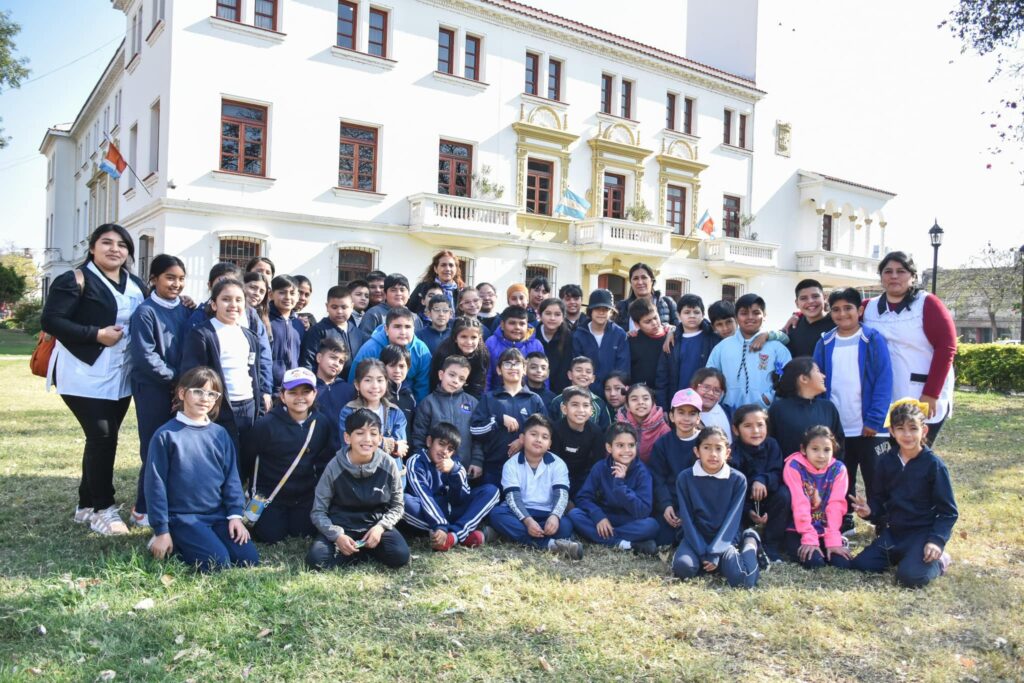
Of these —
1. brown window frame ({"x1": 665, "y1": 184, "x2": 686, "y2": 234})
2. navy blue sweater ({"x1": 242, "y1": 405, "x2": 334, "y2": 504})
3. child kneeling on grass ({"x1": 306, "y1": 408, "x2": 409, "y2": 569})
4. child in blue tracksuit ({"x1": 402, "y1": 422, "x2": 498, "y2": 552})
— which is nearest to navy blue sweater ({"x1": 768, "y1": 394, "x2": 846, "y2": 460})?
child in blue tracksuit ({"x1": 402, "y1": 422, "x2": 498, "y2": 552})

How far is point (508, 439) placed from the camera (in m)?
5.68

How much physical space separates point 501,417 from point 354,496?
147 centimetres

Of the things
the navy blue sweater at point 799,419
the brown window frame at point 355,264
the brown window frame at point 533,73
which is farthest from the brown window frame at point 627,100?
the navy blue sweater at point 799,419

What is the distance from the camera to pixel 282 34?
1720 cm

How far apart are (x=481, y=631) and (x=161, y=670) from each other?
1438 millimetres

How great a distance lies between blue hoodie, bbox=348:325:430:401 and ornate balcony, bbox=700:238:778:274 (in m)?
21.7

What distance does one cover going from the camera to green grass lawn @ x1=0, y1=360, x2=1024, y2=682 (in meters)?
3.24

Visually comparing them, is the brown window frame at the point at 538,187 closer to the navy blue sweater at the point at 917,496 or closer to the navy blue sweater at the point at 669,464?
the navy blue sweater at the point at 669,464

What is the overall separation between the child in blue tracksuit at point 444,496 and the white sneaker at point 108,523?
1915mm

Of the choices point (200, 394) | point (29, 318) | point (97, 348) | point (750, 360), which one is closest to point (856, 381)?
point (750, 360)

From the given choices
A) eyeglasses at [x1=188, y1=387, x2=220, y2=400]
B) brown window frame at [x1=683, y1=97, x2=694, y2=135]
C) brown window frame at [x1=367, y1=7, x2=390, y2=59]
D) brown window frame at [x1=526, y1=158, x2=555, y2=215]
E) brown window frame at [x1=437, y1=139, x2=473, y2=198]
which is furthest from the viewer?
brown window frame at [x1=683, y1=97, x2=694, y2=135]

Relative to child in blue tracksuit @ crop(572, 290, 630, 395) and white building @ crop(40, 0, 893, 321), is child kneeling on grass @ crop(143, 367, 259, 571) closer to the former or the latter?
child in blue tracksuit @ crop(572, 290, 630, 395)

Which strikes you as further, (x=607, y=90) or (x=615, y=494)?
(x=607, y=90)

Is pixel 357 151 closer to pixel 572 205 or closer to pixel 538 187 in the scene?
pixel 538 187
